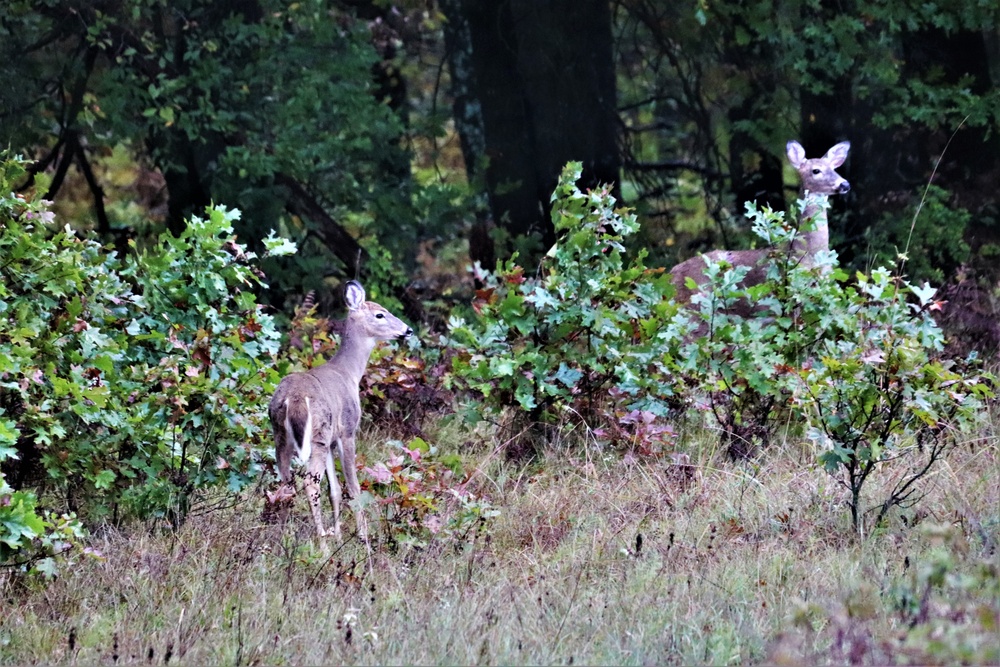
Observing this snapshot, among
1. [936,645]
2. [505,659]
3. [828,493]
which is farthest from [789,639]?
[828,493]

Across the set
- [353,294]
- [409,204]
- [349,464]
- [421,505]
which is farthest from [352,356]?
[409,204]

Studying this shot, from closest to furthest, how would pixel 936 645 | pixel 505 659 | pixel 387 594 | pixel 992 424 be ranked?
pixel 936 645, pixel 505 659, pixel 387 594, pixel 992 424

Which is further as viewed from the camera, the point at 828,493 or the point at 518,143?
the point at 518,143

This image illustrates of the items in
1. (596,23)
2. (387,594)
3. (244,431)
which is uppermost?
(596,23)

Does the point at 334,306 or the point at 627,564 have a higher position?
the point at 334,306

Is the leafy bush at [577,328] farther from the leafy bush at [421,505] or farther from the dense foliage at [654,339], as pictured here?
the leafy bush at [421,505]

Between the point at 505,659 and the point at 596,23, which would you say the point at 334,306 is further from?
the point at 505,659

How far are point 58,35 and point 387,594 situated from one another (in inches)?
323

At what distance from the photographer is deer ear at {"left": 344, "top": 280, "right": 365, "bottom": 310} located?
8.26m

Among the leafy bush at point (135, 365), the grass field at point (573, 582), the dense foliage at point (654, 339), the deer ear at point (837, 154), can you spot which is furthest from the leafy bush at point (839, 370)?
the deer ear at point (837, 154)

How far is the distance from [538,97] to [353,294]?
5.35m

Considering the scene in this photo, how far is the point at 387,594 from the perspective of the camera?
18.2ft

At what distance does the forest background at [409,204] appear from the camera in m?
6.57

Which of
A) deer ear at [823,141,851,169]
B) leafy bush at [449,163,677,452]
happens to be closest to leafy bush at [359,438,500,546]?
leafy bush at [449,163,677,452]
